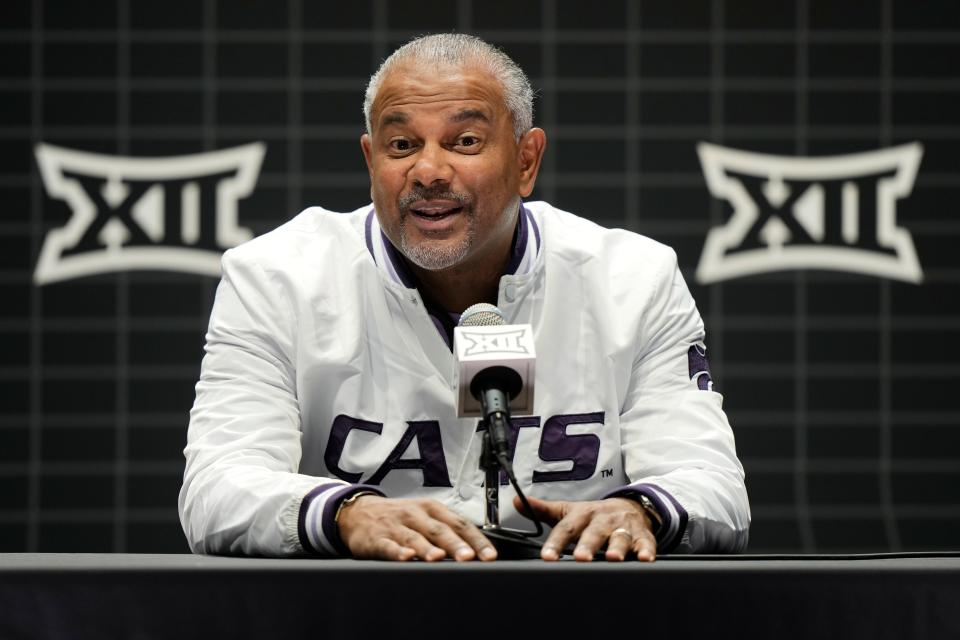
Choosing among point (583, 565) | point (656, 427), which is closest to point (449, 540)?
point (583, 565)

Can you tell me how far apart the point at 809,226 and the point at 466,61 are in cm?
279

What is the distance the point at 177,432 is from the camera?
4.66 metres

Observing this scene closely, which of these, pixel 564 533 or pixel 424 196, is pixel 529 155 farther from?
pixel 564 533

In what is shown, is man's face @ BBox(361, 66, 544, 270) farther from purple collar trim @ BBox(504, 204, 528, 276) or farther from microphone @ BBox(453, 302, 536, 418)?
microphone @ BBox(453, 302, 536, 418)

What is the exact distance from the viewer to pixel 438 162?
209 cm

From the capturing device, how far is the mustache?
2.09 meters

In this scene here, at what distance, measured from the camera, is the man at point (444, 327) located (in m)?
2.08

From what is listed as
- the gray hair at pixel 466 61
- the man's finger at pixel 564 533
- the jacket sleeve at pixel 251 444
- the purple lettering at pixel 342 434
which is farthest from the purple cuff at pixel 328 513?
the gray hair at pixel 466 61

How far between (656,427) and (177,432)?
2896mm

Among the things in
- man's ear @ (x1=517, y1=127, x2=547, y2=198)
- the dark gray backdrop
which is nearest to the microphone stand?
man's ear @ (x1=517, y1=127, x2=547, y2=198)

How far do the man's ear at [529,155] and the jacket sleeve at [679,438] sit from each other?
29 centimetres

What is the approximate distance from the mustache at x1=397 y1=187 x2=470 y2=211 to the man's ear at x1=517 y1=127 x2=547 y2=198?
0.66ft

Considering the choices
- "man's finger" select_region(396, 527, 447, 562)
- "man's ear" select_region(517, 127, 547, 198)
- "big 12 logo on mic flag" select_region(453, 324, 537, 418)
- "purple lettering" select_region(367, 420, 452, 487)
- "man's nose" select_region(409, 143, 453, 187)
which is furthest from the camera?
"man's ear" select_region(517, 127, 547, 198)
